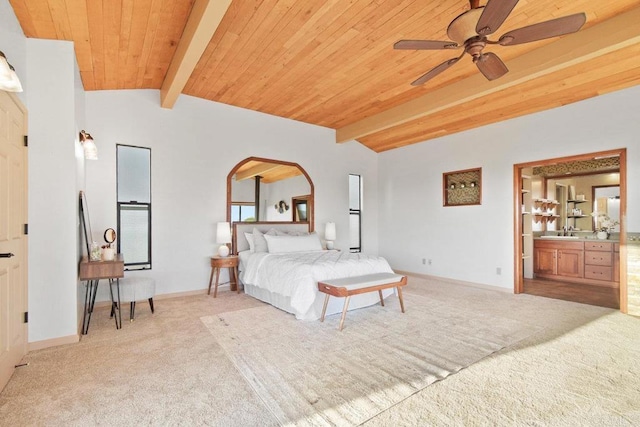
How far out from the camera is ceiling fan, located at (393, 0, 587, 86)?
7.11 ft

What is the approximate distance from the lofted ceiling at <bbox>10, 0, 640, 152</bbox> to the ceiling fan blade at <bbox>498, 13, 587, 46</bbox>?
0.64m

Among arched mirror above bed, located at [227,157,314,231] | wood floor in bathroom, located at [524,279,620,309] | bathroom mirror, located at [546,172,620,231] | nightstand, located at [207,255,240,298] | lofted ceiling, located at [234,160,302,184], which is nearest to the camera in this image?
wood floor in bathroom, located at [524,279,620,309]

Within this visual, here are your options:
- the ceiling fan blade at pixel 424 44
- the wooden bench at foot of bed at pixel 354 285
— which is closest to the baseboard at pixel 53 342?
the wooden bench at foot of bed at pixel 354 285

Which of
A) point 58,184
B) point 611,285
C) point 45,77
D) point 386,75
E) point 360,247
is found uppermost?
point 386,75

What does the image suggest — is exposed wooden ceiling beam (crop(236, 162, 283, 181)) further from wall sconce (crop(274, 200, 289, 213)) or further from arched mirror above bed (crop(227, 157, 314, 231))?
wall sconce (crop(274, 200, 289, 213))

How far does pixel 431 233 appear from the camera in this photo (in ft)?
21.6

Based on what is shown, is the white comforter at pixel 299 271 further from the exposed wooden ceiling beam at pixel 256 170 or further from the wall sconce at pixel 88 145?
the wall sconce at pixel 88 145

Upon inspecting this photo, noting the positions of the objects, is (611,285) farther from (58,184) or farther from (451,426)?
(58,184)

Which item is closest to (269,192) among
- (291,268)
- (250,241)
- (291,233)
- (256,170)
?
(256,170)

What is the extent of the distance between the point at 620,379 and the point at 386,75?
12.4 ft

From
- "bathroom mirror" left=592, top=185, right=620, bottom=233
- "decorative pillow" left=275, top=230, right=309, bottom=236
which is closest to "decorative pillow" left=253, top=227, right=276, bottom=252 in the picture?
"decorative pillow" left=275, top=230, right=309, bottom=236

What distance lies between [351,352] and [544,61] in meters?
3.58

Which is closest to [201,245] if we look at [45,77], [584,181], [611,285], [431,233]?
[45,77]

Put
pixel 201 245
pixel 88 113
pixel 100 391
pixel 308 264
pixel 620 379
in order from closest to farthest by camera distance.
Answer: pixel 100 391
pixel 620 379
pixel 308 264
pixel 88 113
pixel 201 245
